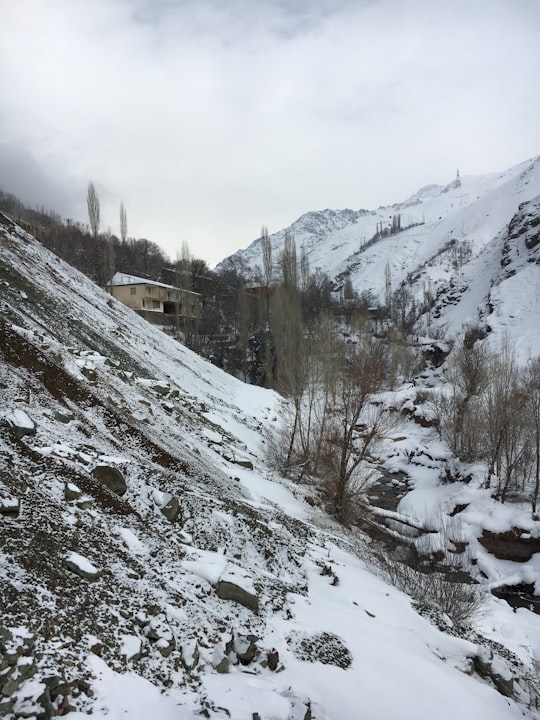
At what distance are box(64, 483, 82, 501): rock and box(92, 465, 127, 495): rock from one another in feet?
2.08

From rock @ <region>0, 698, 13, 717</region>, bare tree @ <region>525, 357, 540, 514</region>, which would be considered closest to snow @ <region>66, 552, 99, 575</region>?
rock @ <region>0, 698, 13, 717</region>

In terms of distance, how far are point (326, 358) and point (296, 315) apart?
16.4 meters

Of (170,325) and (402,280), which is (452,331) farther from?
(402,280)

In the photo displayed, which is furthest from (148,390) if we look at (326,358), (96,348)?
(326,358)

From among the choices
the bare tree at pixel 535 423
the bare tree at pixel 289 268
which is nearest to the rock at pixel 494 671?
the bare tree at pixel 535 423

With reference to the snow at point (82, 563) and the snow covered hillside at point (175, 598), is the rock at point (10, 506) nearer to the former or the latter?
the snow covered hillside at point (175, 598)

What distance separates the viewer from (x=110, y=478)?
639 cm

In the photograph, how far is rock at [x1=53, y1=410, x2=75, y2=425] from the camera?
24.1 feet

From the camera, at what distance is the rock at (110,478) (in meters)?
6.30

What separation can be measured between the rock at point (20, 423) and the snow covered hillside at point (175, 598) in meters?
0.02

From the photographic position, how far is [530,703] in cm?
564

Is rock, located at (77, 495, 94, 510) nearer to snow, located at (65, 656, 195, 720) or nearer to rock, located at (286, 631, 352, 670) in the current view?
snow, located at (65, 656, 195, 720)

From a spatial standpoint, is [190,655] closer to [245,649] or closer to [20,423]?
[245,649]

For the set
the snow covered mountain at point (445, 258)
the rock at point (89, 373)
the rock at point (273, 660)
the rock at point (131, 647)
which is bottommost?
the rock at point (273, 660)
